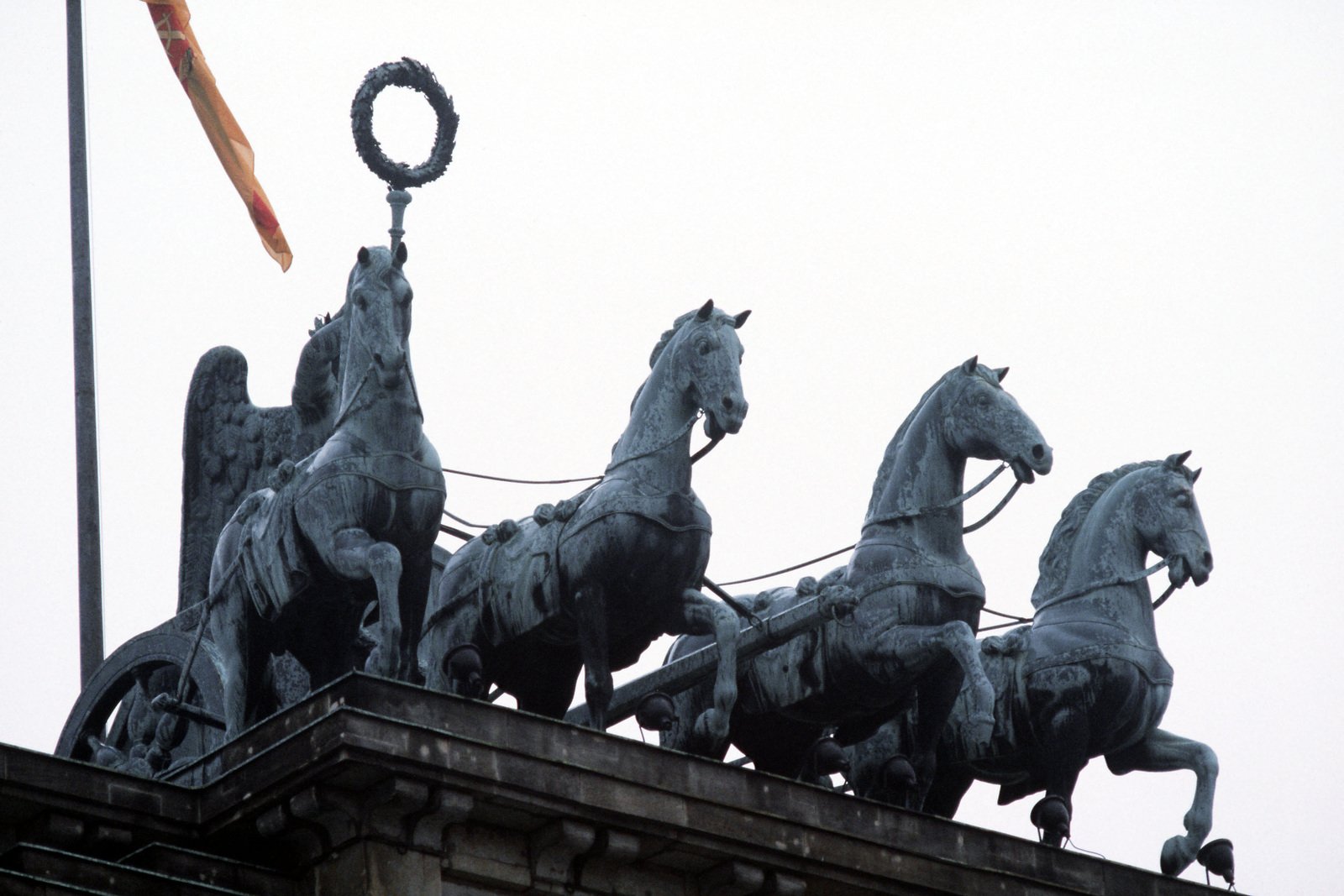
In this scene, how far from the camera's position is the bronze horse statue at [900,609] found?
23031 mm

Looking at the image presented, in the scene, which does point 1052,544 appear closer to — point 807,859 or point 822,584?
point 822,584

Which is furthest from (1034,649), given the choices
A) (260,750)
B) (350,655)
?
(260,750)

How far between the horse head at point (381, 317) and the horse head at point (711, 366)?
1782mm

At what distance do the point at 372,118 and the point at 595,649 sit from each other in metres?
4.31

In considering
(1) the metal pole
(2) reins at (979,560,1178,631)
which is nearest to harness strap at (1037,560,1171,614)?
(2) reins at (979,560,1178,631)

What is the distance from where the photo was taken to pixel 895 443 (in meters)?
24.1

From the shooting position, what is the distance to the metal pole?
26984 mm

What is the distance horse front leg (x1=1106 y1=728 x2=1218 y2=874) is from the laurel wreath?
629 cm

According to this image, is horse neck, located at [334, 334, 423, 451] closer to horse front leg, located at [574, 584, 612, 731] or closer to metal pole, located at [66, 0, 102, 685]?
horse front leg, located at [574, 584, 612, 731]

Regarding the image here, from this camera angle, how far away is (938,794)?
2409 cm

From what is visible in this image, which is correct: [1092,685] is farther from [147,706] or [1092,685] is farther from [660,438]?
[147,706]

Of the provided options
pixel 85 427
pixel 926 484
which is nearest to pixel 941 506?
pixel 926 484

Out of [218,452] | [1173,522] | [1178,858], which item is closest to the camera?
[1178,858]

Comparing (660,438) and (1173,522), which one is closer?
(660,438)
